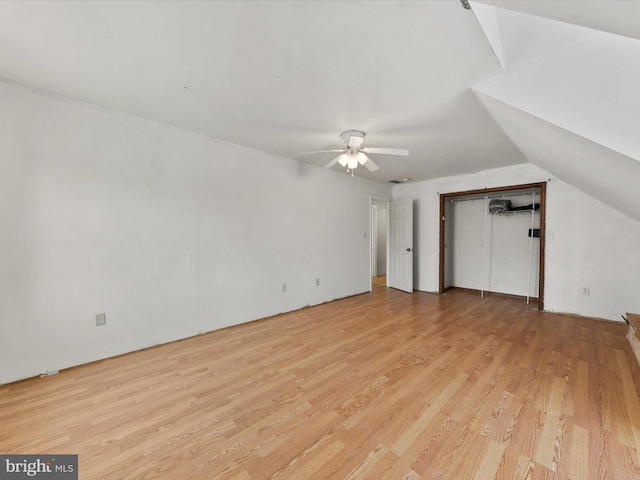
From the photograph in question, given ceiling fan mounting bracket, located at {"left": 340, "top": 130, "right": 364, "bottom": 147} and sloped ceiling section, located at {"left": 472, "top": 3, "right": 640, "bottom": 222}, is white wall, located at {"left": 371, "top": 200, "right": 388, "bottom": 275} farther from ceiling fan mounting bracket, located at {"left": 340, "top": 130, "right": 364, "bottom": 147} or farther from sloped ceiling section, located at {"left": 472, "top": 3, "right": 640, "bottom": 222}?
sloped ceiling section, located at {"left": 472, "top": 3, "right": 640, "bottom": 222}

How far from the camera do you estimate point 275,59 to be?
1655 millimetres

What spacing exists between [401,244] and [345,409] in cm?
415

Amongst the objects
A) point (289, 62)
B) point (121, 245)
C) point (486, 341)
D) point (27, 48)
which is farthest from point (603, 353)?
point (27, 48)

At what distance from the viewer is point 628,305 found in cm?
339

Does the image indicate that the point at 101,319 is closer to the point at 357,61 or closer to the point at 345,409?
the point at 345,409

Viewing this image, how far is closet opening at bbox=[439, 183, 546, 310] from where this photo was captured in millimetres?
4559

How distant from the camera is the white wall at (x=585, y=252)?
11.1ft

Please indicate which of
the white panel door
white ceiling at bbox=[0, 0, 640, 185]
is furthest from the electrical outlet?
the white panel door

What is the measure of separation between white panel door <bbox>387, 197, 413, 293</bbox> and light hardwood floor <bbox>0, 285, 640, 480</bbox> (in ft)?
7.78

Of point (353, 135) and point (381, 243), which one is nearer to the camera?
point (353, 135)

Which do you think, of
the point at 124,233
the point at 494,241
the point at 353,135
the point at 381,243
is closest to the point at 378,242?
the point at 381,243

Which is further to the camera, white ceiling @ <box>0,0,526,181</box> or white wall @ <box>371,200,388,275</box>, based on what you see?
white wall @ <box>371,200,388,275</box>

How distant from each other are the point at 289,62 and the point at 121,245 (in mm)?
2345

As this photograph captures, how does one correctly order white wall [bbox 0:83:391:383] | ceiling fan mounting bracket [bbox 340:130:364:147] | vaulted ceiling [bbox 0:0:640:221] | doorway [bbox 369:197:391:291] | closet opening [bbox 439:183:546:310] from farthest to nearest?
doorway [bbox 369:197:391:291]
closet opening [bbox 439:183:546:310]
ceiling fan mounting bracket [bbox 340:130:364:147]
white wall [bbox 0:83:391:383]
vaulted ceiling [bbox 0:0:640:221]
